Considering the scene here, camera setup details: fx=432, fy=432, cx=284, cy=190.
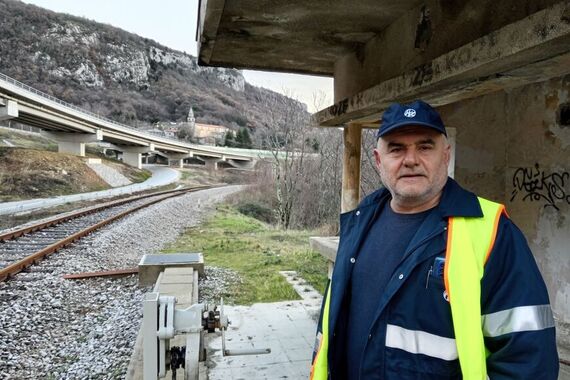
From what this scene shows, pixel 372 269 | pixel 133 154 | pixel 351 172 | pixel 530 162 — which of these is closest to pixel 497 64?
pixel 372 269

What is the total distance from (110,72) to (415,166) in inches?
5035

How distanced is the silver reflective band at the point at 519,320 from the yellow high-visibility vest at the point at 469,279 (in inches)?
2.4

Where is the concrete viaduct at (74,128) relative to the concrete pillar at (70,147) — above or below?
above

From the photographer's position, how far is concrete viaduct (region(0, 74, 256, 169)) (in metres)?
30.3

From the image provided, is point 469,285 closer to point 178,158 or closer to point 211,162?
point 178,158

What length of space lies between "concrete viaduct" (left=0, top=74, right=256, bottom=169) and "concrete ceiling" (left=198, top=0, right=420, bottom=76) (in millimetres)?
29001

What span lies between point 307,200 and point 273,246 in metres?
12.4

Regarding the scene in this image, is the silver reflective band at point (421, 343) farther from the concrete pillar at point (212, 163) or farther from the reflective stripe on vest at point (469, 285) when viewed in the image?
the concrete pillar at point (212, 163)

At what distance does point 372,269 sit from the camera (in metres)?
1.96

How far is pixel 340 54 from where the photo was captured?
5.52 m

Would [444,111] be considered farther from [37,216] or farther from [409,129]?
[37,216]

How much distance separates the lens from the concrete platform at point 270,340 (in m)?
4.76

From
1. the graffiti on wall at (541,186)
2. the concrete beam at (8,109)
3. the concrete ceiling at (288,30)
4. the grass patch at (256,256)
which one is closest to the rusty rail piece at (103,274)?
the grass patch at (256,256)

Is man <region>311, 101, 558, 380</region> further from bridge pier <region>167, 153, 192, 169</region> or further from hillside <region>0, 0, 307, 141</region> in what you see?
bridge pier <region>167, 153, 192, 169</region>
